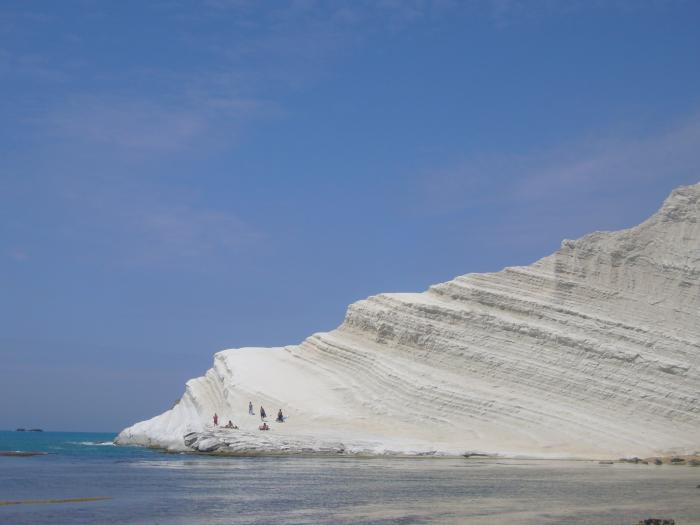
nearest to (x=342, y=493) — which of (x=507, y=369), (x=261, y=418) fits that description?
(x=261, y=418)

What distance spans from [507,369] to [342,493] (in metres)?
24.9

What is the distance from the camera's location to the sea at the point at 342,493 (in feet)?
51.6

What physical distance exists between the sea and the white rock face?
24.0ft

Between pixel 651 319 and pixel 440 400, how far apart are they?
13271mm

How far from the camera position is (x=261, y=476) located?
985 inches

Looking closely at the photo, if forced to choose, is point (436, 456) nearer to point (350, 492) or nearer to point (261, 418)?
point (261, 418)

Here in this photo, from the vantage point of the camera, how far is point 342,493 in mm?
19906

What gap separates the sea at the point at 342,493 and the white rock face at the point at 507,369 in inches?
288

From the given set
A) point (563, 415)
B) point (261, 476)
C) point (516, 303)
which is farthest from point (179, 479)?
point (516, 303)

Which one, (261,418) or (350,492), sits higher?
(261,418)

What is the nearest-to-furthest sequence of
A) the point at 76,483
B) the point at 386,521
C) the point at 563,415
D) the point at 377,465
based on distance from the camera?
the point at 386,521 → the point at 76,483 → the point at 377,465 → the point at 563,415

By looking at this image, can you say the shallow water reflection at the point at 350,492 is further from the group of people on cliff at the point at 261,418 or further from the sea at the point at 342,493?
the group of people on cliff at the point at 261,418

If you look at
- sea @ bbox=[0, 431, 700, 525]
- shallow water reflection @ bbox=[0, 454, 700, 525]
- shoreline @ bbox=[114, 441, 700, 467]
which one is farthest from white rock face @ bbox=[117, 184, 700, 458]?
sea @ bbox=[0, 431, 700, 525]

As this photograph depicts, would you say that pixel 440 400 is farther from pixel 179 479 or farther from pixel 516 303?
pixel 179 479
